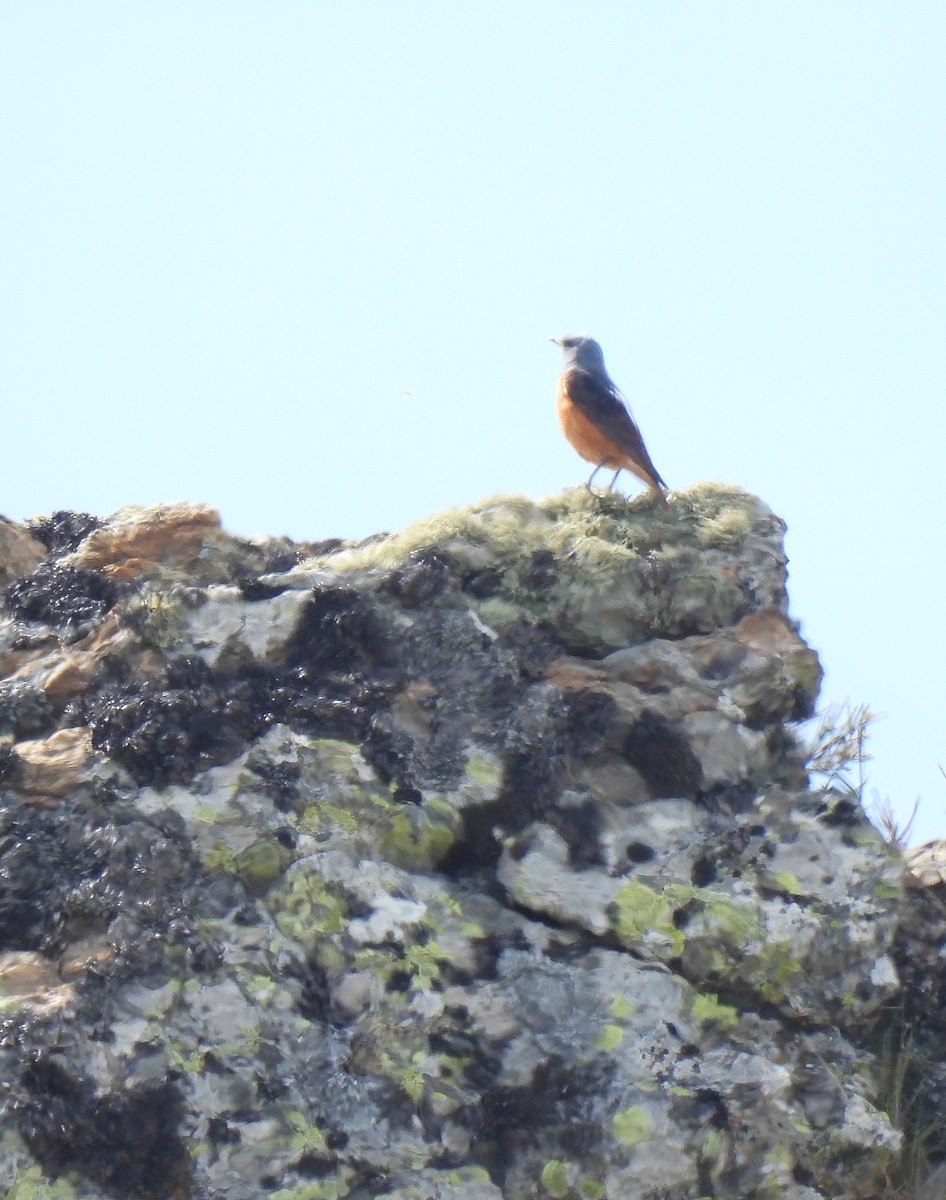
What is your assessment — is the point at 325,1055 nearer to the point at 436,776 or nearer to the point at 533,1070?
the point at 533,1070

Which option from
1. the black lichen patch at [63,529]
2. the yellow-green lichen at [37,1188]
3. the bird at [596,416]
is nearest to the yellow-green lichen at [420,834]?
the yellow-green lichen at [37,1188]

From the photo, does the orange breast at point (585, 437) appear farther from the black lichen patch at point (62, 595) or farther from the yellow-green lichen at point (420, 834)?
the yellow-green lichen at point (420, 834)

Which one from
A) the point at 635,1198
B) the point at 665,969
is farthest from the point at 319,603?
the point at 635,1198

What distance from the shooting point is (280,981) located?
16.9 feet

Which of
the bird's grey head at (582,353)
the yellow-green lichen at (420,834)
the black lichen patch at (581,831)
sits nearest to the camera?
the yellow-green lichen at (420,834)

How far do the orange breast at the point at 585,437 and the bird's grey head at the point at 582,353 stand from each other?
0.37 m

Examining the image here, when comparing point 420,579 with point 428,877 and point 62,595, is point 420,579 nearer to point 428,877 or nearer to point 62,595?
point 428,877

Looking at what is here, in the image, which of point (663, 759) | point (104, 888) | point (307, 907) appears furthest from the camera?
point (663, 759)

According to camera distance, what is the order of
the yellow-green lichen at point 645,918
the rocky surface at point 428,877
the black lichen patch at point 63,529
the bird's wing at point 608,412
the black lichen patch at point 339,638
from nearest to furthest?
the rocky surface at point 428,877 < the yellow-green lichen at point 645,918 < the black lichen patch at point 339,638 < the black lichen patch at point 63,529 < the bird's wing at point 608,412

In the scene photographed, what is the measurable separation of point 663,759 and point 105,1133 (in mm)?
2717

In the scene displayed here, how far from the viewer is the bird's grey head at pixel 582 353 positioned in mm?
10219

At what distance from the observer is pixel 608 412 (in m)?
9.48

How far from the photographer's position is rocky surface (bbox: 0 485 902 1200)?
4.91 metres

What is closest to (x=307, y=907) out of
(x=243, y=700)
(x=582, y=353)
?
(x=243, y=700)
